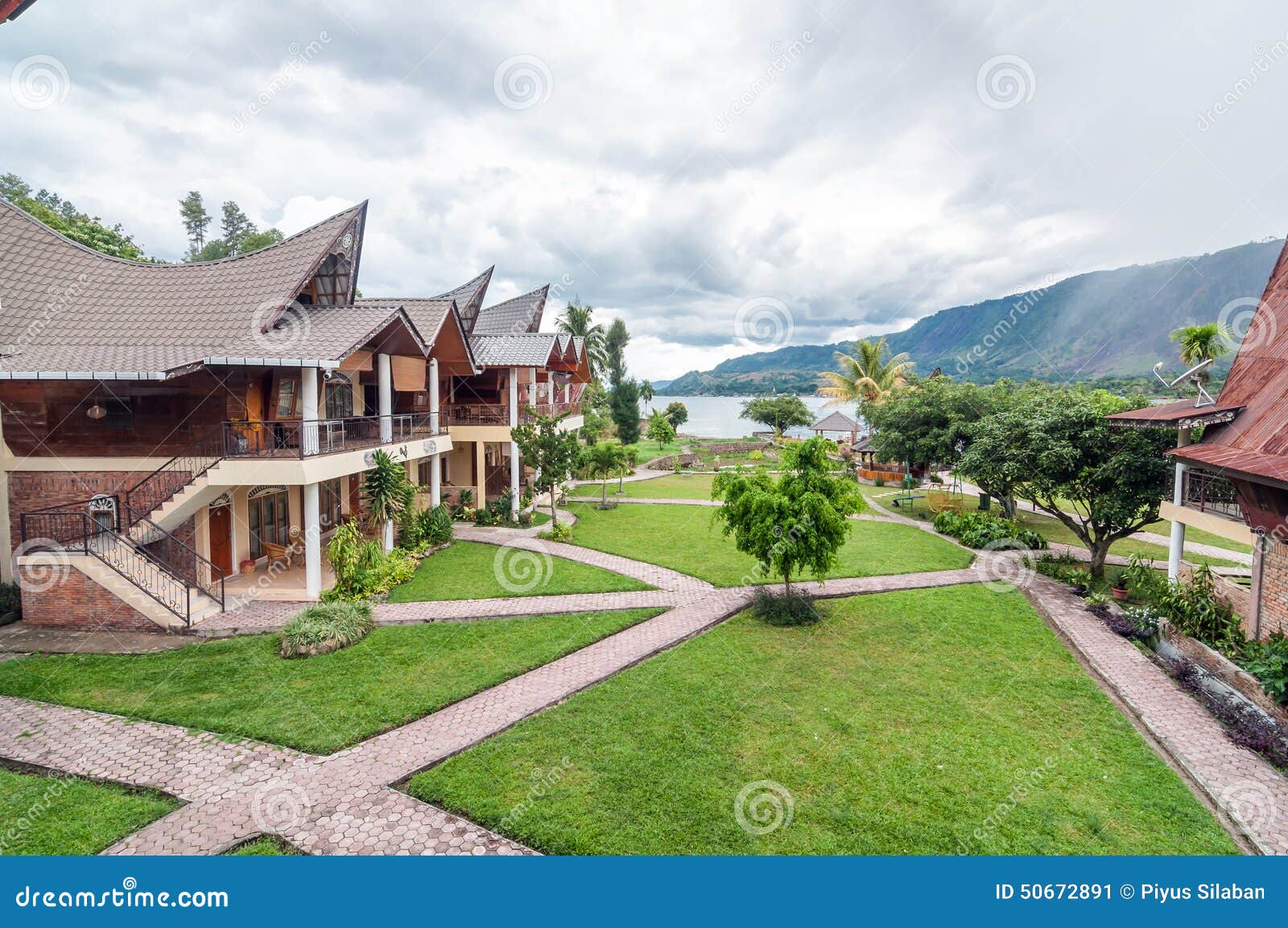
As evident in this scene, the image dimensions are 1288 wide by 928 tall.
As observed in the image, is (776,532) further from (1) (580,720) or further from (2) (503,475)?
(2) (503,475)

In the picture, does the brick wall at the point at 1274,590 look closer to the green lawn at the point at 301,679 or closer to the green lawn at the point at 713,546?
the green lawn at the point at 713,546

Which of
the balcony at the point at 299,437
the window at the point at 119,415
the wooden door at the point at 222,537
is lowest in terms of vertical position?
the wooden door at the point at 222,537

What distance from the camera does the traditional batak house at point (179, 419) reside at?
12273 millimetres

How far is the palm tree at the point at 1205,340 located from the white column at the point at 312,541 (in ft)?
79.8

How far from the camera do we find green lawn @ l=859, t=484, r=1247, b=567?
19234mm

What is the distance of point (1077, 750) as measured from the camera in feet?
27.0

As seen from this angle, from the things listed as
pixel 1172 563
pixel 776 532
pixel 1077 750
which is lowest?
pixel 1077 750

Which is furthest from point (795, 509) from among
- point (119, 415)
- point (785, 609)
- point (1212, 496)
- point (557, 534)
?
point (119, 415)

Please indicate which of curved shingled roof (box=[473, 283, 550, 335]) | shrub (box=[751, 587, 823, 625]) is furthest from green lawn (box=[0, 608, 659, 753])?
curved shingled roof (box=[473, 283, 550, 335])

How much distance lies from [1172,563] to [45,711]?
20695 millimetres

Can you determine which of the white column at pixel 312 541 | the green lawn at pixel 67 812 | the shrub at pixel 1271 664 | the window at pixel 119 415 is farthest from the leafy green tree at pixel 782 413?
the green lawn at pixel 67 812

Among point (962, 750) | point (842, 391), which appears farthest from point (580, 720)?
point (842, 391)

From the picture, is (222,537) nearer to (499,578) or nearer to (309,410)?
(309,410)

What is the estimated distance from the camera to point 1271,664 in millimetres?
9188
